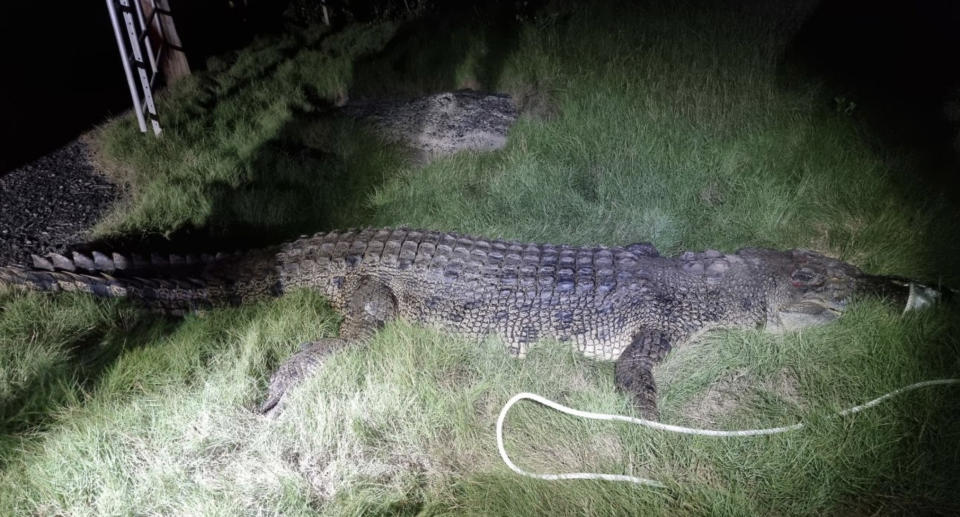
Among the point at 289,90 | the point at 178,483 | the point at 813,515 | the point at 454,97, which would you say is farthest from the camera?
the point at 289,90

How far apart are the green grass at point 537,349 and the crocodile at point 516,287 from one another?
121mm

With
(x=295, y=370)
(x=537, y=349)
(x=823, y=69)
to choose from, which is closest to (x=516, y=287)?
(x=537, y=349)

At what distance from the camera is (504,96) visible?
585cm

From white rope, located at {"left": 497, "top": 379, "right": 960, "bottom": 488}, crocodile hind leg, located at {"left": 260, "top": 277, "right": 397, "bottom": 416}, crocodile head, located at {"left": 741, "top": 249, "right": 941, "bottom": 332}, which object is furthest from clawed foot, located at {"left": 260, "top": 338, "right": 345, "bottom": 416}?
crocodile head, located at {"left": 741, "top": 249, "right": 941, "bottom": 332}

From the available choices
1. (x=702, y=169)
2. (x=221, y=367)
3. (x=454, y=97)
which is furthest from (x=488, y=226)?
(x=454, y=97)

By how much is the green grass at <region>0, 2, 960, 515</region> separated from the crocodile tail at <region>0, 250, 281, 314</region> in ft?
0.35

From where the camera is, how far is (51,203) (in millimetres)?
4555

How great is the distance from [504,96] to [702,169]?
2.39 m

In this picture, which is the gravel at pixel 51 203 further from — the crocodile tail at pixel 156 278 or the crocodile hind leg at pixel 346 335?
the crocodile hind leg at pixel 346 335

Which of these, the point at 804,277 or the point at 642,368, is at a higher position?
the point at 804,277

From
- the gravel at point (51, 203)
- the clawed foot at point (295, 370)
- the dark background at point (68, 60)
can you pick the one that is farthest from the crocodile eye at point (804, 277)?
the dark background at point (68, 60)

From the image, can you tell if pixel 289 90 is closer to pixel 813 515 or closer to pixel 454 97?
pixel 454 97

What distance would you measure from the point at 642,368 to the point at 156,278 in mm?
2717

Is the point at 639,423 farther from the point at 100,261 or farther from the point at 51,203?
the point at 51,203
